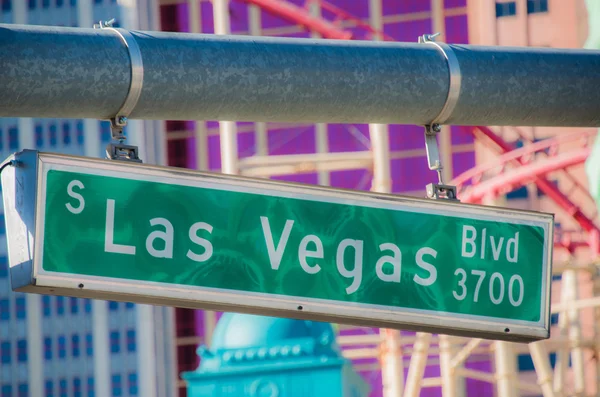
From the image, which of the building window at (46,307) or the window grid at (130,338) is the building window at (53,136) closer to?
the building window at (46,307)

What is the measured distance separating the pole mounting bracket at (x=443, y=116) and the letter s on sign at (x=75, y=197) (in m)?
1.23

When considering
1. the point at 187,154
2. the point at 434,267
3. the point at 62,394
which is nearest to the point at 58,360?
the point at 62,394

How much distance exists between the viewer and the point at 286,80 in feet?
13.7

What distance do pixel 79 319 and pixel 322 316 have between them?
7656 centimetres

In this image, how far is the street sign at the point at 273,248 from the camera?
4.02 meters

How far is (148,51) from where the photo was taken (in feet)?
13.1

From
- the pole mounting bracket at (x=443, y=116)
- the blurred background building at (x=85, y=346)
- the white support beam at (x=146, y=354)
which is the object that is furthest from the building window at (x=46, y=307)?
the pole mounting bracket at (x=443, y=116)

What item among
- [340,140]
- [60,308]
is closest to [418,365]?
[340,140]

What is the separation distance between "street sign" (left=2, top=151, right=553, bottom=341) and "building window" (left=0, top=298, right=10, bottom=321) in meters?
79.0

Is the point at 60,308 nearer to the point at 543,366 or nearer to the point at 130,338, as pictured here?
the point at 130,338

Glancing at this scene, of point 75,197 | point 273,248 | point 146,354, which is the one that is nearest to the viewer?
point 75,197

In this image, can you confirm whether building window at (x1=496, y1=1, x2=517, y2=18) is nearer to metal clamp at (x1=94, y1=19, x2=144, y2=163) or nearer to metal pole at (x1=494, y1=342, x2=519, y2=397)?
metal pole at (x1=494, y1=342, x2=519, y2=397)

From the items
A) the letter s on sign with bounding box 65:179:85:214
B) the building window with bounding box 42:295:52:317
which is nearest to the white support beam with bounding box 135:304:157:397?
the building window with bounding box 42:295:52:317

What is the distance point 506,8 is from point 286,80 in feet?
213
